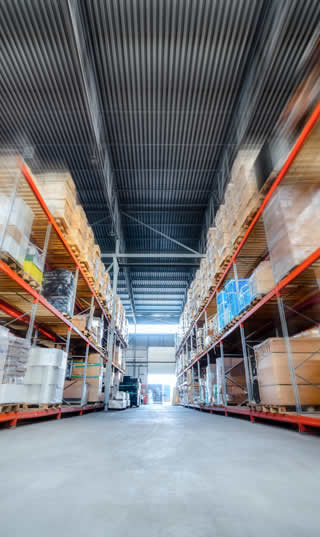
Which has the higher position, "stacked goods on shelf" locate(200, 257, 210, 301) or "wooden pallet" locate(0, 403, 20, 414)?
"stacked goods on shelf" locate(200, 257, 210, 301)

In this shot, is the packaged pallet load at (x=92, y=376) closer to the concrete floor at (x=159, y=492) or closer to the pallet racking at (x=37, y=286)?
the pallet racking at (x=37, y=286)

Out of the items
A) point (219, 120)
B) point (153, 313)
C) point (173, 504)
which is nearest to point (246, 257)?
point (219, 120)

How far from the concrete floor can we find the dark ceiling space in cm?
722

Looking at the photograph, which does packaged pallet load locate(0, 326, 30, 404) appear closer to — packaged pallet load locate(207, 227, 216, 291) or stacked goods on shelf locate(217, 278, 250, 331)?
A: stacked goods on shelf locate(217, 278, 250, 331)

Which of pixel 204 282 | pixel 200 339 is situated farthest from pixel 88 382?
pixel 204 282

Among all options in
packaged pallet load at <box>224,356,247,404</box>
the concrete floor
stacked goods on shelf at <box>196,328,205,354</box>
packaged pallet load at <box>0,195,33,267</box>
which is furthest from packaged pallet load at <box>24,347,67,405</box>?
stacked goods on shelf at <box>196,328,205,354</box>

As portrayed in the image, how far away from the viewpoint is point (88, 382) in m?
8.96

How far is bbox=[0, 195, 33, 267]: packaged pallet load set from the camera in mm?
4074

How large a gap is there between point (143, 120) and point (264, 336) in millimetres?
7103

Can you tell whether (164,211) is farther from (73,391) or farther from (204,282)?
(73,391)

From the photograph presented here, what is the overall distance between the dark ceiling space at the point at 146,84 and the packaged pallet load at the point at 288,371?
6.05m

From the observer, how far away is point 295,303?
5.25 m

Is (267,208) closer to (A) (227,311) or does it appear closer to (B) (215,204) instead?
(A) (227,311)

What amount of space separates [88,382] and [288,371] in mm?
6544
